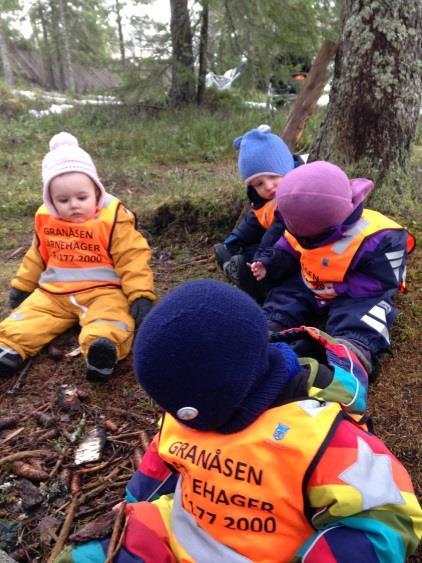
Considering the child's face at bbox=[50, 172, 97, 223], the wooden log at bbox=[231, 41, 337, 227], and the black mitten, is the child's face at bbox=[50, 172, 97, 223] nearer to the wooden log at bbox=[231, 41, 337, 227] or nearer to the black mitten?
the black mitten

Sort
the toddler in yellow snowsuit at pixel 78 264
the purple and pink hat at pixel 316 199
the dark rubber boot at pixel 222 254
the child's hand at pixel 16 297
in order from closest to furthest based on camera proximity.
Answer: the purple and pink hat at pixel 316 199 → the toddler in yellow snowsuit at pixel 78 264 → the child's hand at pixel 16 297 → the dark rubber boot at pixel 222 254

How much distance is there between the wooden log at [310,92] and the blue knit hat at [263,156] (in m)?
1.12

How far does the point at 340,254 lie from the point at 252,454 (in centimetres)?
157

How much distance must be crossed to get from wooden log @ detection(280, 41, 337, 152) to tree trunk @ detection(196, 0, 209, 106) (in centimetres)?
522

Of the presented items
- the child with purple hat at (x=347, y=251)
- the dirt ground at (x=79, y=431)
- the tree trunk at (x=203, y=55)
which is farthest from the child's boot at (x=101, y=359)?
the tree trunk at (x=203, y=55)

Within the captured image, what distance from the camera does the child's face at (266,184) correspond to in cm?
374

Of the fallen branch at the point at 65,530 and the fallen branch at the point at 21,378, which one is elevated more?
the fallen branch at the point at 65,530

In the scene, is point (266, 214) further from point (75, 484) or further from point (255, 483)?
point (255, 483)

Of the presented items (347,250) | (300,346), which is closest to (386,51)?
(347,250)

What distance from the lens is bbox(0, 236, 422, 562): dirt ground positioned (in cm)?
218

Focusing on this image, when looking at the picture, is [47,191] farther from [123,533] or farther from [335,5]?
[335,5]

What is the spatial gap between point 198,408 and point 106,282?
2357mm

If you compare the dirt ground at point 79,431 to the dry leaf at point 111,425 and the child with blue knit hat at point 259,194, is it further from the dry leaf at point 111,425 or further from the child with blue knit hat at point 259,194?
the child with blue knit hat at point 259,194

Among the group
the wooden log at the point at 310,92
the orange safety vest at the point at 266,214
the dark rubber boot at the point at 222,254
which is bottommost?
the dark rubber boot at the point at 222,254
